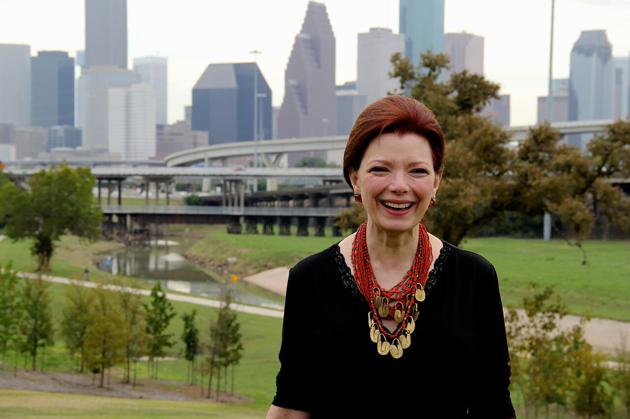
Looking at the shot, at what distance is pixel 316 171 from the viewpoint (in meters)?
95.9

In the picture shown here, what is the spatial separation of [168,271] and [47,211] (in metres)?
10.9

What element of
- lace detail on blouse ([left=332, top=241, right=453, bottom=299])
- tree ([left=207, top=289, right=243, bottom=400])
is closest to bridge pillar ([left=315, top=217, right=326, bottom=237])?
tree ([left=207, top=289, right=243, bottom=400])

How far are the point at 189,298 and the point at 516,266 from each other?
56.4ft

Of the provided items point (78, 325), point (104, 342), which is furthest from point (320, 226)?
point (104, 342)

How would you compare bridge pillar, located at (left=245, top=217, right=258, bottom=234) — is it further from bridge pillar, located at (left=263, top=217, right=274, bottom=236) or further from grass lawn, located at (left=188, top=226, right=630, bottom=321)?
grass lawn, located at (left=188, top=226, right=630, bottom=321)

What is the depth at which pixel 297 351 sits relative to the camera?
327 centimetres

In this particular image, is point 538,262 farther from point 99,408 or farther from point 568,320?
point 99,408

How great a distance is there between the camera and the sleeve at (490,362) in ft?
10.5

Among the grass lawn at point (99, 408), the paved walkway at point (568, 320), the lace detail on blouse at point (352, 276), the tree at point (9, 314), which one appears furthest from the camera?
the paved walkway at point (568, 320)

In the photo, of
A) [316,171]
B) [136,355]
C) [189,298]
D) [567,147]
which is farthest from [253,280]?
[316,171]

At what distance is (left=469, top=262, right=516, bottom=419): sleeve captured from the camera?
3.20m

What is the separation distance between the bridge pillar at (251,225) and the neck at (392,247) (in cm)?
→ 8634

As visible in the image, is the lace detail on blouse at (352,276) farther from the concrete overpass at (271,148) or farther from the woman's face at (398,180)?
the concrete overpass at (271,148)

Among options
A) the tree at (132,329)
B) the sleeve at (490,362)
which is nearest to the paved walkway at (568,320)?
the tree at (132,329)
